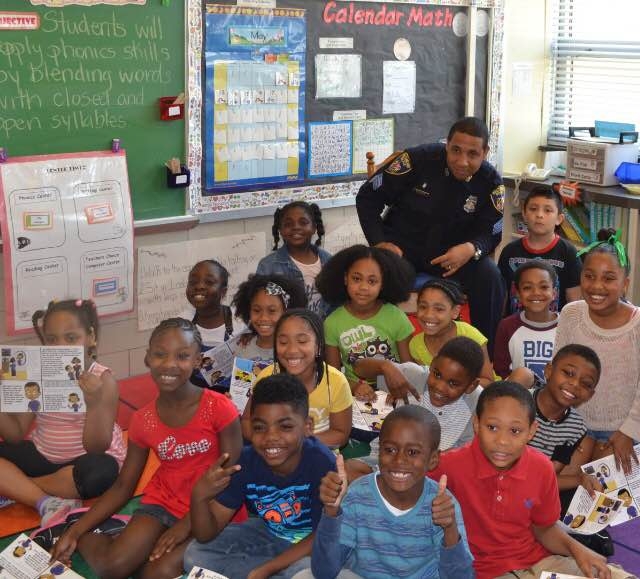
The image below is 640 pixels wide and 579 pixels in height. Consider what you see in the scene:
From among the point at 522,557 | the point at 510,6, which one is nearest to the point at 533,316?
the point at 522,557

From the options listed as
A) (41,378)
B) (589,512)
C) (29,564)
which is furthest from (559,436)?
(41,378)

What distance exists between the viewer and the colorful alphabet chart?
4352 mm

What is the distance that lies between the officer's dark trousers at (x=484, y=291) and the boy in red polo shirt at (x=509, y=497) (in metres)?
1.80

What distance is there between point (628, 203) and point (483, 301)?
4.07 ft

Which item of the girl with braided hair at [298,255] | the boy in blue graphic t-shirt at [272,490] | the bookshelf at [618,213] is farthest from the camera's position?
the bookshelf at [618,213]

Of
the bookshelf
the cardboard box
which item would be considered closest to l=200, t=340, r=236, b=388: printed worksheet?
the bookshelf

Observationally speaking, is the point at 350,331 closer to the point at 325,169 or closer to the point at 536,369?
the point at 536,369

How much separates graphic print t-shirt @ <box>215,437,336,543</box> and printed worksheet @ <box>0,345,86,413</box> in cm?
88

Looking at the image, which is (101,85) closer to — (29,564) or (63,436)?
(63,436)

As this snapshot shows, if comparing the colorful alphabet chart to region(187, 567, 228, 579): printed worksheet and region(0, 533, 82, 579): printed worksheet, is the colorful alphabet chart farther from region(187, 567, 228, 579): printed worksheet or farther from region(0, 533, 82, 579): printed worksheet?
region(187, 567, 228, 579): printed worksheet

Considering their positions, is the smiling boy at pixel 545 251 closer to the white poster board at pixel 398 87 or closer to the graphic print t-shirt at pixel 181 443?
the white poster board at pixel 398 87

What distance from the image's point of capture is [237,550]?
2508mm

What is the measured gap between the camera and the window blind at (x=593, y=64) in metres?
5.51

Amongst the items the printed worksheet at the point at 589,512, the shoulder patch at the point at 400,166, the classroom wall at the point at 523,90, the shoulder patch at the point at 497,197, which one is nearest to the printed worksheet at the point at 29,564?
the printed worksheet at the point at 589,512
